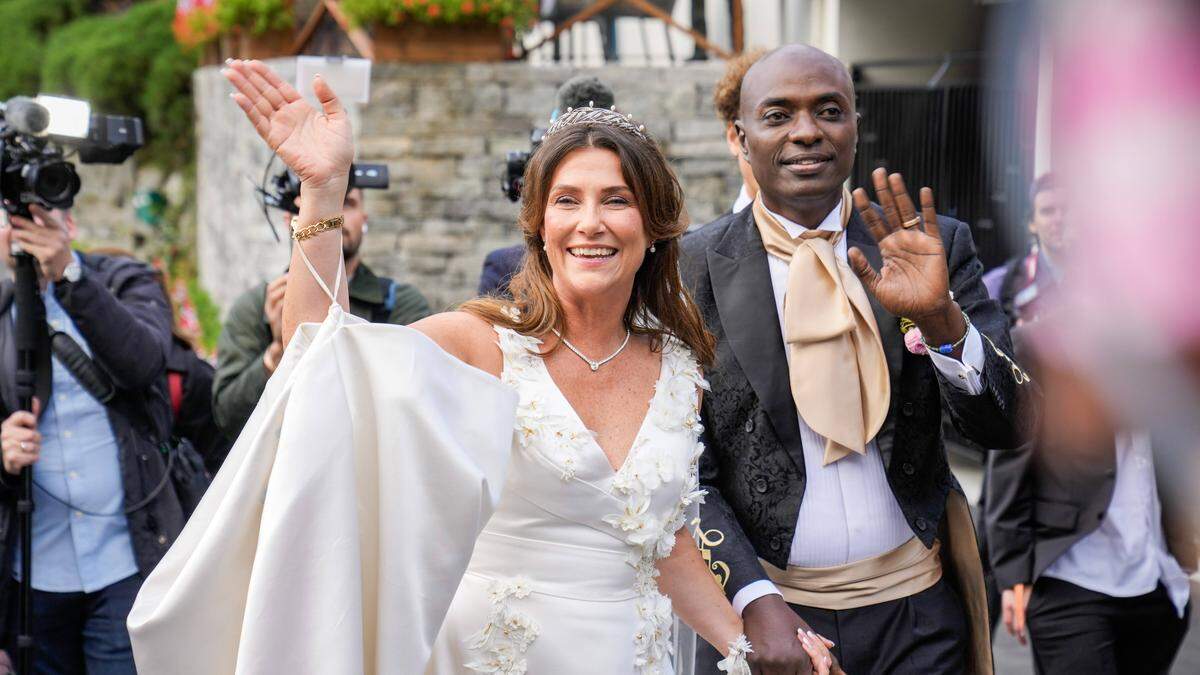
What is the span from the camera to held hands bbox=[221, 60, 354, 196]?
2.39 m

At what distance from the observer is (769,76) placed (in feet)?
10.2

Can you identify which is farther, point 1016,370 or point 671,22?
point 671,22

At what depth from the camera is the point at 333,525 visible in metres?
2.13

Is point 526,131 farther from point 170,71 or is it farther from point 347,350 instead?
point 347,350

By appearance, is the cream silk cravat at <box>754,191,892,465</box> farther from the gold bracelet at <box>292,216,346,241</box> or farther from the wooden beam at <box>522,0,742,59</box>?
the wooden beam at <box>522,0,742,59</box>

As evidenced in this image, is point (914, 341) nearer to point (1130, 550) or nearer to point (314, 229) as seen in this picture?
point (314, 229)

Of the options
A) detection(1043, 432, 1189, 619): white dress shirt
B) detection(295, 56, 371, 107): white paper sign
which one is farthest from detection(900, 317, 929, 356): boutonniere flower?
detection(295, 56, 371, 107): white paper sign

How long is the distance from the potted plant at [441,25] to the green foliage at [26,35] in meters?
8.79

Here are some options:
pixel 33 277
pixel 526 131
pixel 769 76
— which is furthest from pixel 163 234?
pixel 769 76

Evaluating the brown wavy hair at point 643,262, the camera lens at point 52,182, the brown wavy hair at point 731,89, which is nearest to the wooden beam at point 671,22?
the brown wavy hair at point 731,89

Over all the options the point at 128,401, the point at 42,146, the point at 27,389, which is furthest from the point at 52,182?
the point at 128,401

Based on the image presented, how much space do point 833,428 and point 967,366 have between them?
323 millimetres

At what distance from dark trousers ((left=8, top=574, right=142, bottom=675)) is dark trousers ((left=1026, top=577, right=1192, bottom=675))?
278cm

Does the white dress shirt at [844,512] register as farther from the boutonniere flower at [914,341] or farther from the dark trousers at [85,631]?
the dark trousers at [85,631]
